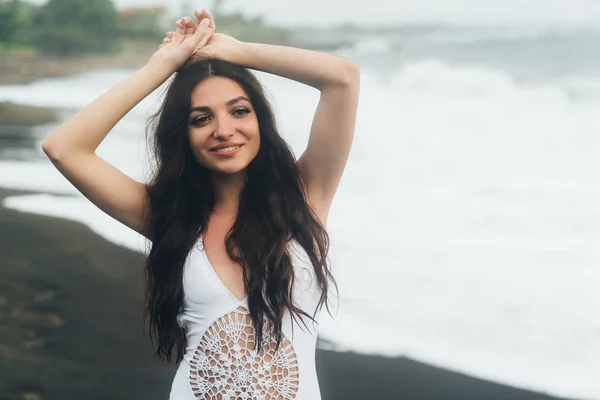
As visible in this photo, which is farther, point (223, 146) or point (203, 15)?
point (203, 15)

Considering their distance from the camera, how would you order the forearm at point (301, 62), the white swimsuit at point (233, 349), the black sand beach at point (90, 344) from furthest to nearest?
the black sand beach at point (90, 344) < the forearm at point (301, 62) < the white swimsuit at point (233, 349)

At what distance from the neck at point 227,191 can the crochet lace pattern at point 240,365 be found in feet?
0.71

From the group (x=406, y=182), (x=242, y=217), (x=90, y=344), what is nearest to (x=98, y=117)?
(x=242, y=217)

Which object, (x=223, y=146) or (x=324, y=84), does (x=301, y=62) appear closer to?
(x=324, y=84)

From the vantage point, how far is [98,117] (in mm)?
1352

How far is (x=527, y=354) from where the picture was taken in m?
3.16

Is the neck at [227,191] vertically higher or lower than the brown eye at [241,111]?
lower

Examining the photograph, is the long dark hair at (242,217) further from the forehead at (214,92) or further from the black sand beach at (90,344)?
the black sand beach at (90,344)

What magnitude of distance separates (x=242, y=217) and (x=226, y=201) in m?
0.05

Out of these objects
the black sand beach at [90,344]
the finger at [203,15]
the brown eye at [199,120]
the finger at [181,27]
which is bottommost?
the black sand beach at [90,344]

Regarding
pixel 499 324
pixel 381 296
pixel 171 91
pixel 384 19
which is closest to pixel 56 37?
pixel 384 19

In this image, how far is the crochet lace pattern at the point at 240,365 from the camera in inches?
50.3

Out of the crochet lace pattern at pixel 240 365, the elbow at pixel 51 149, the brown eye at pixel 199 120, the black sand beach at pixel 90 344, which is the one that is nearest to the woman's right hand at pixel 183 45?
the brown eye at pixel 199 120


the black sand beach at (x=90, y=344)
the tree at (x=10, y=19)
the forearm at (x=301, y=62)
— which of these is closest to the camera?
the forearm at (x=301, y=62)
